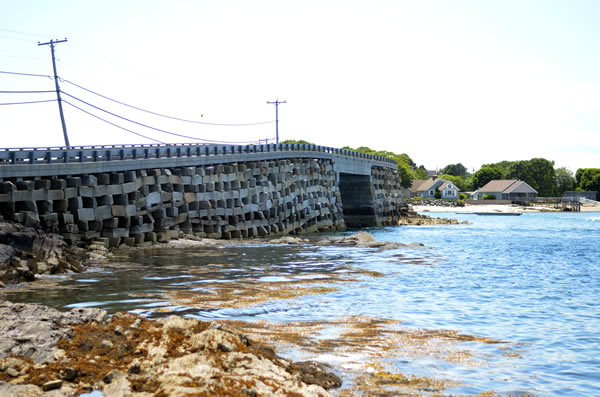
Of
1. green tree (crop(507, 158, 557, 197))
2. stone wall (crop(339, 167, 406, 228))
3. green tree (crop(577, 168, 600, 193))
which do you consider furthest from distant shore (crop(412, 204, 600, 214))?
stone wall (crop(339, 167, 406, 228))

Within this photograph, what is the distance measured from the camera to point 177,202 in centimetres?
3819

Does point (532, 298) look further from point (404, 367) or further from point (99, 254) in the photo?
point (99, 254)

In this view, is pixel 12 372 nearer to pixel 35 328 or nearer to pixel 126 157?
pixel 35 328

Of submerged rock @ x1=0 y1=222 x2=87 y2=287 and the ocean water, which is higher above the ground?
submerged rock @ x1=0 y1=222 x2=87 y2=287

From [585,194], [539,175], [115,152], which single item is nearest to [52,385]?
[115,152]

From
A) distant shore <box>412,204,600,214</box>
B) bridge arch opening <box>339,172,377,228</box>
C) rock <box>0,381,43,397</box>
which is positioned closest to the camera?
rock <box>0,381,43,397</box>

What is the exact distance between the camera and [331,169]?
208ft

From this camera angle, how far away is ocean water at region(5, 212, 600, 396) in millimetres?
10820

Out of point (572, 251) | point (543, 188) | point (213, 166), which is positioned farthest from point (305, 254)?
point (543, 188)

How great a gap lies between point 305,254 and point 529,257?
13781mm

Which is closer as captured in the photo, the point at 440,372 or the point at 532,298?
the point at 440,372

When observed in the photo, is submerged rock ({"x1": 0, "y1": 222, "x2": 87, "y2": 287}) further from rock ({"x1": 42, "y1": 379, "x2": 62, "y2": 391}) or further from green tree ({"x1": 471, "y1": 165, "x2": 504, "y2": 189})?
green tree ({"x1": 471, "y1": 165, "x2": 504, "y2": 189})

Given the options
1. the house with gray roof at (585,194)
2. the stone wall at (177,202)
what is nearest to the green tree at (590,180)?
the house with gray roof at (585,194)

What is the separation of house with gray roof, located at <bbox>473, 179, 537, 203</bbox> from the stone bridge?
9522cm
